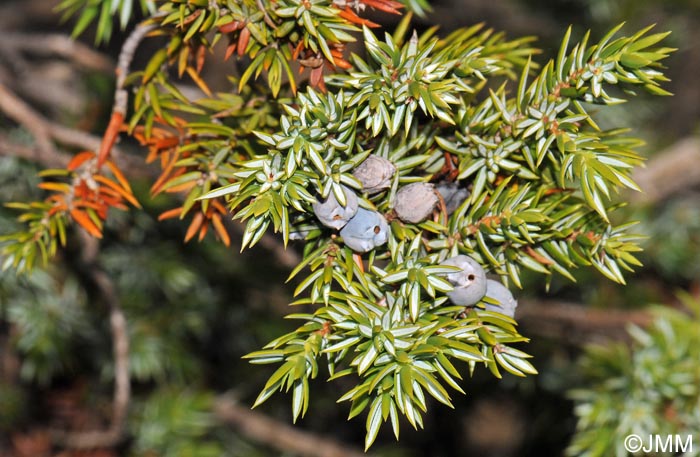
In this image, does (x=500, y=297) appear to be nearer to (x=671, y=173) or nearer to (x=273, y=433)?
(x=273, y=433)

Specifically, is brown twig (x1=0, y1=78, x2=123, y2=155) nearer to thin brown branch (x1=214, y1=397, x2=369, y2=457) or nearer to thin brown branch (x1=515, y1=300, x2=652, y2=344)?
thin brown branch (x1=214, y1=397, x2=369, y2=457)

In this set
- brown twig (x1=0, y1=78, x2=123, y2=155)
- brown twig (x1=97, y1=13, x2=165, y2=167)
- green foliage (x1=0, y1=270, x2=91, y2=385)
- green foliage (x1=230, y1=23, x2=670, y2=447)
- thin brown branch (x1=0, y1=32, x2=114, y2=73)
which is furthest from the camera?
green foliage (x1=0, y1=270, x2=91, y2=385)

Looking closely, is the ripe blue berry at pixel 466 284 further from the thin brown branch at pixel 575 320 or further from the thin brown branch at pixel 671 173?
the thin brown branch at pixel 671 173

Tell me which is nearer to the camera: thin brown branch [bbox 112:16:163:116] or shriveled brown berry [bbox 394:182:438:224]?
shriveled brown berry [bbox 394:182:438:224]

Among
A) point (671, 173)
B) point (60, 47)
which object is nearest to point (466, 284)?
point (60, 47)

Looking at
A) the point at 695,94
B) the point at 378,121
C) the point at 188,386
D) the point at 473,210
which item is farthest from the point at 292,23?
the point at 695,94

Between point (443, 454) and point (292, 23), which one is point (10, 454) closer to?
point (443, 454)

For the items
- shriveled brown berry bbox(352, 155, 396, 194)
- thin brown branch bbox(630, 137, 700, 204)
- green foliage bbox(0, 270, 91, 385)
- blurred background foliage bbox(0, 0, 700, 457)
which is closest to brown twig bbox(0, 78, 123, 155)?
blurred background foliage bbox(0, 0, 700, 457)
